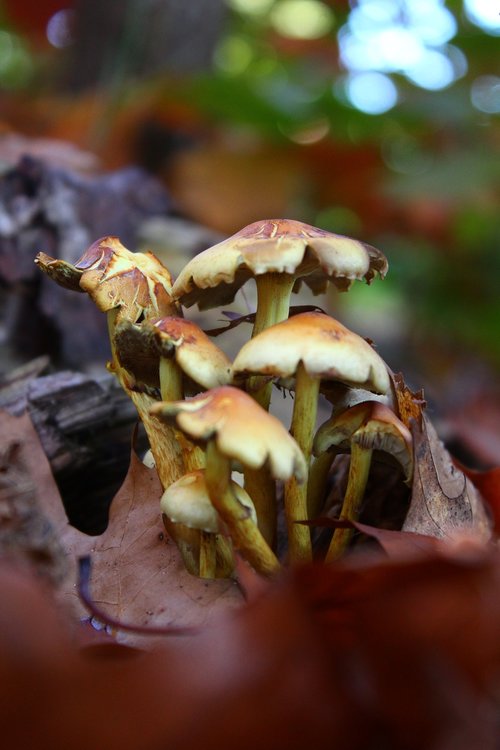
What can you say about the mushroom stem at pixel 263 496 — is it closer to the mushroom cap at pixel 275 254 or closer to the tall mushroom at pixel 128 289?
the tall mushroom at pixel 128 289

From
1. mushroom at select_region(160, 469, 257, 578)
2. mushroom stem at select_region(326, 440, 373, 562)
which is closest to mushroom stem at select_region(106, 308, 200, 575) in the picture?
mushroom at select_region(160, 469, 257, 578)

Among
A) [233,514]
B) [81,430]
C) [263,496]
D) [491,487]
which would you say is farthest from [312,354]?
[81,430]

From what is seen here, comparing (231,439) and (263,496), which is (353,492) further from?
(231,439)

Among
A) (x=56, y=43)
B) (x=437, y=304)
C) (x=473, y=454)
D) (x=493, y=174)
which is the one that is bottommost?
(x=437, y=304)

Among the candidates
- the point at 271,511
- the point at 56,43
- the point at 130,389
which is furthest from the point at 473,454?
the point at 56,43

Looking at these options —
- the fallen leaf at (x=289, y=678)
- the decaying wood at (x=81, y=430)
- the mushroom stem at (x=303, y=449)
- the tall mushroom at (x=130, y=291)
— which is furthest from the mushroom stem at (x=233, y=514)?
the decaying wood at (x=81, y=430)

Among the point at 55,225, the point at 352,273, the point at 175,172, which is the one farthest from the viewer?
the point at 175,172

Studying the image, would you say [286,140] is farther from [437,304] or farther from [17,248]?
[17,248]
